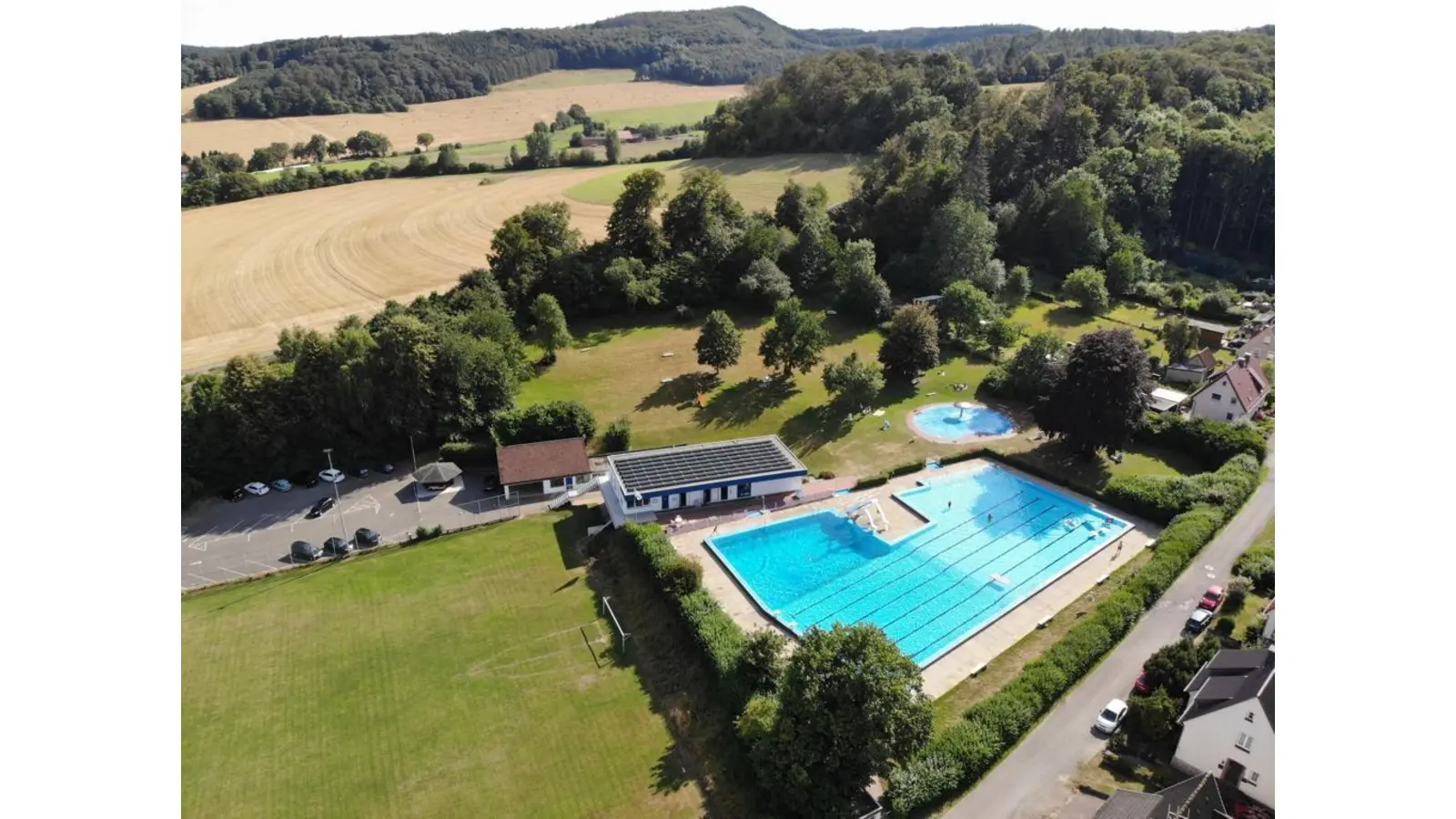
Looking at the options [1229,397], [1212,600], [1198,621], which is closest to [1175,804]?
[1198,621]

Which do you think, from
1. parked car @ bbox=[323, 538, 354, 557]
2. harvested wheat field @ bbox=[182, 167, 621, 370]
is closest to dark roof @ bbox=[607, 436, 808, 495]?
parked car @ bbox=[323, 538, 354, 557]

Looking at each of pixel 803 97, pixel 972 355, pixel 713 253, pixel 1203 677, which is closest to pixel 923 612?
pixel 1203 677

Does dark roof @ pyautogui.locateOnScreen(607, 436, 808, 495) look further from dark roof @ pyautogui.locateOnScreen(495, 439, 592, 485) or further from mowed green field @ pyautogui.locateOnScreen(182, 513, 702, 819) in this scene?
mowed green field @ pyautogui.locateOnScreen(182, 513, 702, 819)

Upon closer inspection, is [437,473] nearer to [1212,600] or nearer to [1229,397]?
[1212,600]

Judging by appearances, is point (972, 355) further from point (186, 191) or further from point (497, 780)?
point (186, 191)

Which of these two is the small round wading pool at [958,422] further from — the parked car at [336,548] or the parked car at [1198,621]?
the parked car at [336,548]

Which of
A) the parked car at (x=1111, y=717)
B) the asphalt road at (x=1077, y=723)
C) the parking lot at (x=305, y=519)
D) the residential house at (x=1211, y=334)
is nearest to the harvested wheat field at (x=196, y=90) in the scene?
the parking lot at (x=305, y=519)
